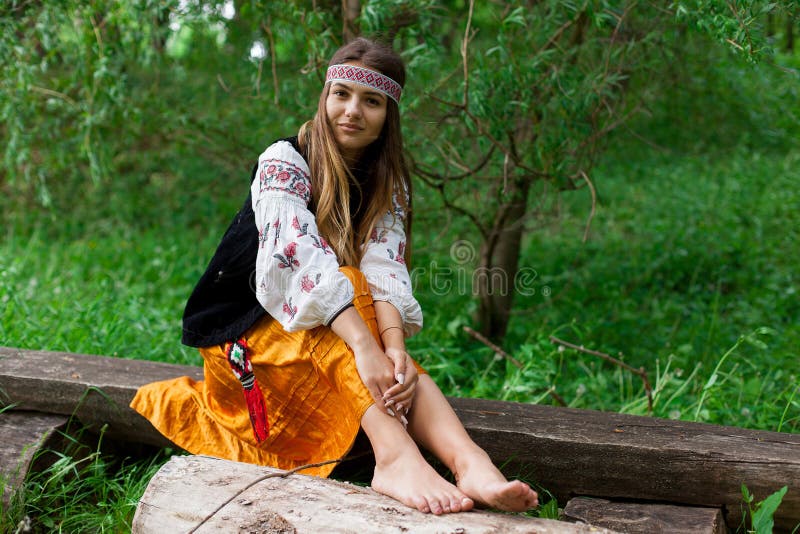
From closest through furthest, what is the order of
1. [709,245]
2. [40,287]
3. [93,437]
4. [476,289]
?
[93,437]
[476,289]
[40,287]
[709,245]

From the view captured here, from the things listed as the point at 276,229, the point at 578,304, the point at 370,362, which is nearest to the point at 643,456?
the point at 370,362

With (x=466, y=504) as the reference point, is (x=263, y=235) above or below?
above

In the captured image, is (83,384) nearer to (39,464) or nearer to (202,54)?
(39,464)

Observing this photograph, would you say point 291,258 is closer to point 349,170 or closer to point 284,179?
point 284,179

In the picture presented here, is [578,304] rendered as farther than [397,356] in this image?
Yes

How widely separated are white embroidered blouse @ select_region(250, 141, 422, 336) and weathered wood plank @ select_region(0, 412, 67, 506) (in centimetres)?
93

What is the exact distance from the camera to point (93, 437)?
257cm

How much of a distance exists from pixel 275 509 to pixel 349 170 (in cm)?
106

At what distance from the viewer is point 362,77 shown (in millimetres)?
2234

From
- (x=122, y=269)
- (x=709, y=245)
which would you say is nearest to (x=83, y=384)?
(x=122, y=269)

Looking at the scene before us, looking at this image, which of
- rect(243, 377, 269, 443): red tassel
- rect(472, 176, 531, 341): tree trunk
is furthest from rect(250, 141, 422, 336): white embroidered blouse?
rect(472, 176, 531, 341): tree trunk

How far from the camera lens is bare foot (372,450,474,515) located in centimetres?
170

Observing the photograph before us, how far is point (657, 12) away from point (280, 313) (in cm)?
216

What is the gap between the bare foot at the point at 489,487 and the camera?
1676 millimetres
